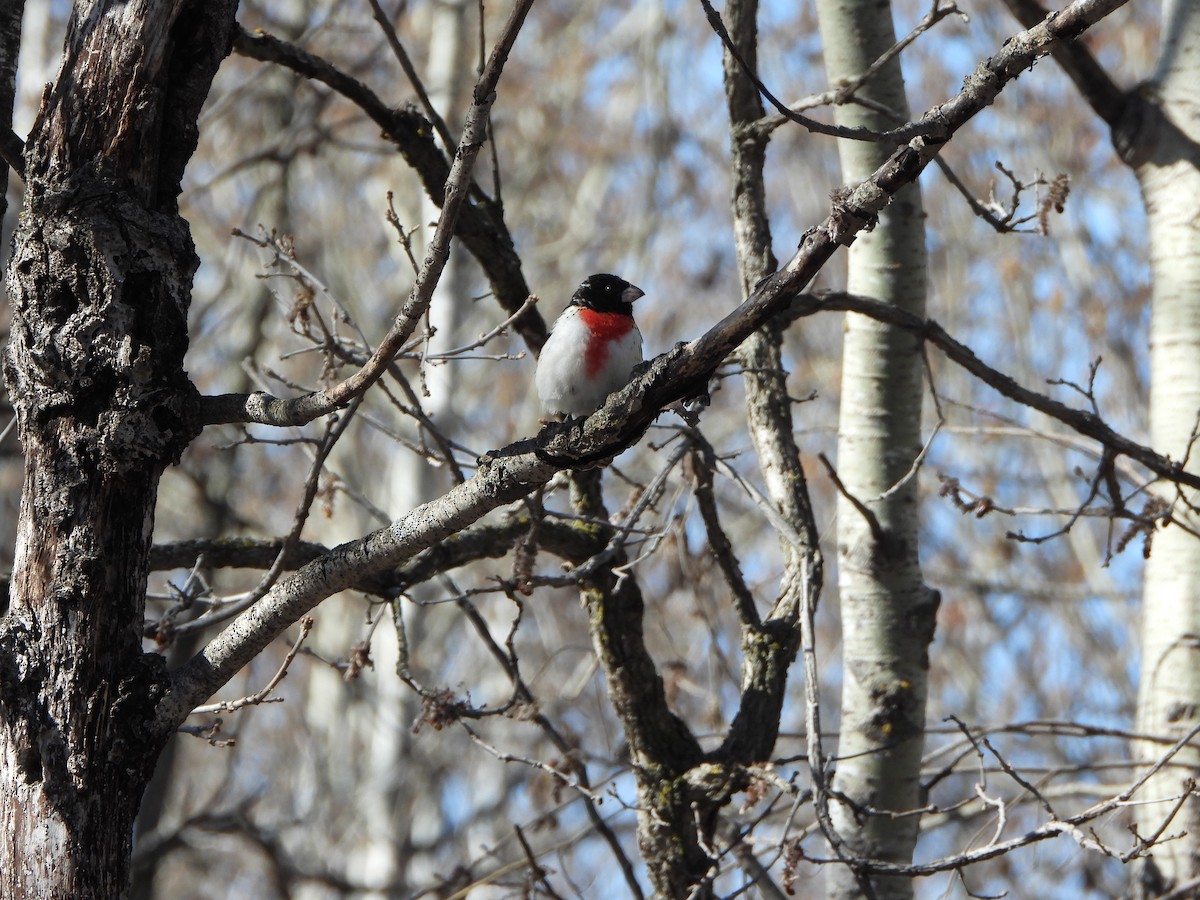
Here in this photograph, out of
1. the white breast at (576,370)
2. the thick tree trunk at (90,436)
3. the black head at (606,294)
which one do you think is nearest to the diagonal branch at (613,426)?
the thick tree trunk at (90,436)

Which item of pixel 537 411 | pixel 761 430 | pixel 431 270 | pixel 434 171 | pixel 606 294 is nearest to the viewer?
pixel 431 270

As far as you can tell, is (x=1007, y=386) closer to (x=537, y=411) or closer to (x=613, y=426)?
(x=613, y=426)

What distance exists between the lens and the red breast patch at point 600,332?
3213mm

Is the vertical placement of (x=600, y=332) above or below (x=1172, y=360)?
below

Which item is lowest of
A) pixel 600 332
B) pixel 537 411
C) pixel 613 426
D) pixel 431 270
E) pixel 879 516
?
pixel 613 426

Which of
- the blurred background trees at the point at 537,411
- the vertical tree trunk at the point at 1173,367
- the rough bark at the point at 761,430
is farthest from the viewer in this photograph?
the blurred background trees at the point at 537,411

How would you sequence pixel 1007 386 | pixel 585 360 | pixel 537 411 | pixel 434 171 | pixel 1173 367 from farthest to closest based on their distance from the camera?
1. pixel 537 411
2. pixel 1173 367
3. pixel 434 171
4. pixel 1007 386
5. pixel 585 360

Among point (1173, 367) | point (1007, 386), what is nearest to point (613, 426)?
point (1007, 386)

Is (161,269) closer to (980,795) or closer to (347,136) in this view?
(980,795)

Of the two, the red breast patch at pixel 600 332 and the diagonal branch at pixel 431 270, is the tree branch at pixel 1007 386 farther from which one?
the diagonal branch at pixel 431 270

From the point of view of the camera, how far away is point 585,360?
3.21 m

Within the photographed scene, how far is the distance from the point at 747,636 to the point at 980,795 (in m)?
0.97

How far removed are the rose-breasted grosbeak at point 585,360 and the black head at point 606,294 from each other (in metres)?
0.13

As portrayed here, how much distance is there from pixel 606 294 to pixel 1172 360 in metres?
1.88
